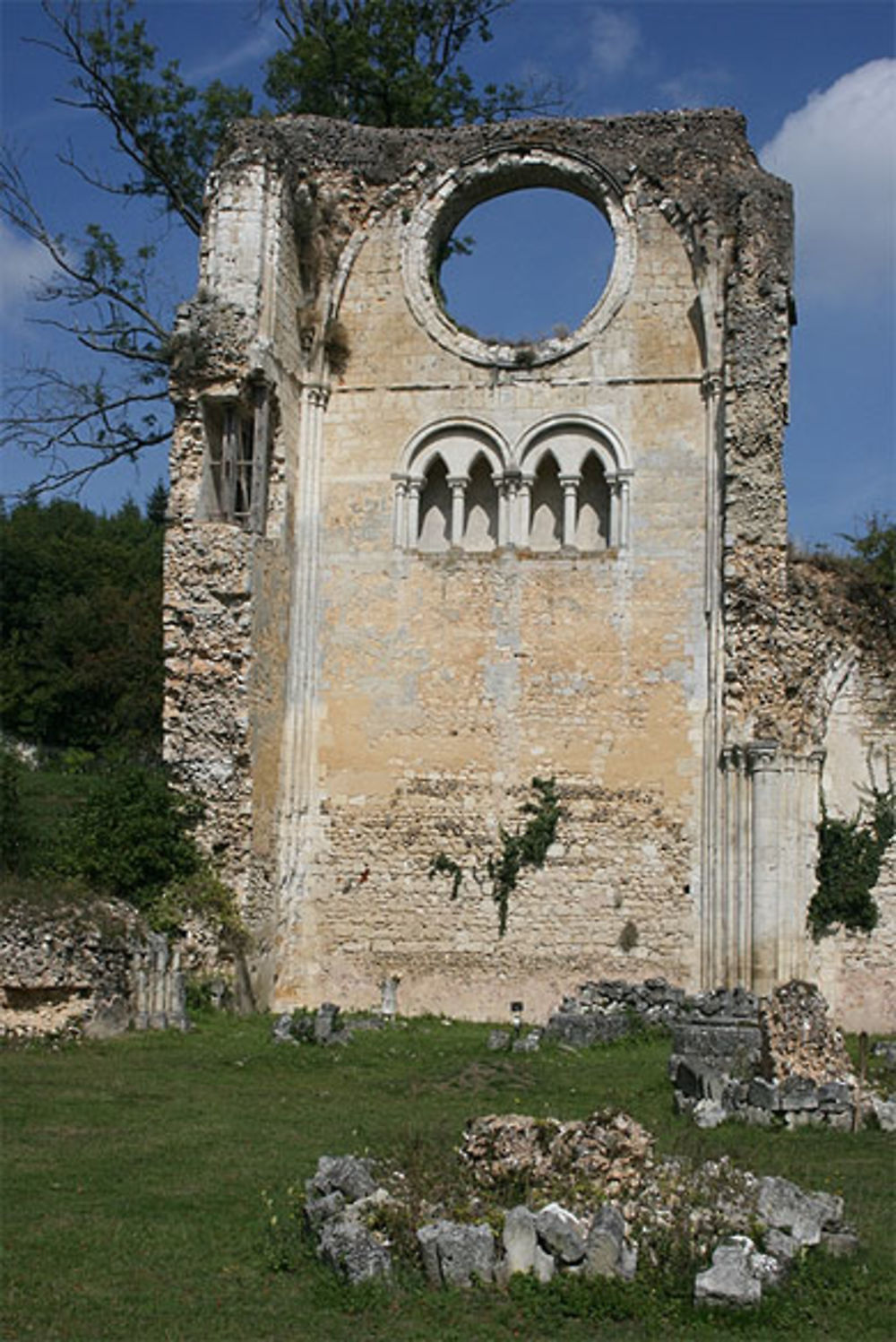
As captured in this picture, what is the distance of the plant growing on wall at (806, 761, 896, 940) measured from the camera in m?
17.0

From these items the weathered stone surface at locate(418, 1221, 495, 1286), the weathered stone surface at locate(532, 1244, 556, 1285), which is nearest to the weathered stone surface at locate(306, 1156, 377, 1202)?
the weathered stone surface at locate(418, 1221, 495, 1286)

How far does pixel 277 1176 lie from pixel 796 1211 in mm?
2783

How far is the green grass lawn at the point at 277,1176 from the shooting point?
5723 mm

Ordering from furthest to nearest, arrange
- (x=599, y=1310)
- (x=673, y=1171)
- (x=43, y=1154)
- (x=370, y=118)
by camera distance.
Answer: (x=370, y=118), (x=43, y=1154), (x=673, y=1171), (x=599, y=1310)

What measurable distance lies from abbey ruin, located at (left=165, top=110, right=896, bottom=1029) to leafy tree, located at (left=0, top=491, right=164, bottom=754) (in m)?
11.2

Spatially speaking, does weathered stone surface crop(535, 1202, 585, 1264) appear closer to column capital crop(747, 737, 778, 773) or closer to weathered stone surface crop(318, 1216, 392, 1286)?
weathered stone surface crop(318, 1216, 392, 1286)

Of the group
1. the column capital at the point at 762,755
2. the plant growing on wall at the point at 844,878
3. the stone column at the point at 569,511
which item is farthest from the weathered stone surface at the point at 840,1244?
the stone column at the point at 569,511

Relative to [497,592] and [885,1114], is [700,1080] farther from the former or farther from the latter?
[497,592]

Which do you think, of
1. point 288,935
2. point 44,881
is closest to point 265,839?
point 288,935

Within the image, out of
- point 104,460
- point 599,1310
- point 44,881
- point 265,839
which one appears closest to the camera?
point 599,1310

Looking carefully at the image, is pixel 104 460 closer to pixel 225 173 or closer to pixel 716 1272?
pixel 225 173

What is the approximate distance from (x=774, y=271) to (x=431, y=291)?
4090 mm

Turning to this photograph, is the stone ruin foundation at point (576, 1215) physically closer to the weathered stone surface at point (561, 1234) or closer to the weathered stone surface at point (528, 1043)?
the weathered stone surface at point (561, 1234)

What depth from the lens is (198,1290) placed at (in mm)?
6023
